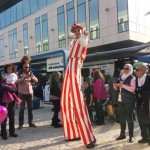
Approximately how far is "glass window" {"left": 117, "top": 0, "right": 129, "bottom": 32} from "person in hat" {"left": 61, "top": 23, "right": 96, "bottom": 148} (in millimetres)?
18185

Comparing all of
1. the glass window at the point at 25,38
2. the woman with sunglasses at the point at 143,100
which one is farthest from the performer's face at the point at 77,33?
the glass window at the point at 25,38

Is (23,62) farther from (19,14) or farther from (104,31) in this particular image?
(19,14)

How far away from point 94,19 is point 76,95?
819 inches

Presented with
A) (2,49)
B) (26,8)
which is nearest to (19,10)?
(26,8)

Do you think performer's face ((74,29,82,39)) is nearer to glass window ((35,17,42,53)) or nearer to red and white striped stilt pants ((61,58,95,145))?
red and white striped stilt pants ((61,58,95,145))

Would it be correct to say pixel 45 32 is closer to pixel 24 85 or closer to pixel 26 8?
pixel 26 8

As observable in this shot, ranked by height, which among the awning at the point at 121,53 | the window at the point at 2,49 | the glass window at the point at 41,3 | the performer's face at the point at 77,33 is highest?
the glass window at the point at 41,3

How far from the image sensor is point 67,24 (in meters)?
28.3

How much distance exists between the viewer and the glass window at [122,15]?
23359 mm

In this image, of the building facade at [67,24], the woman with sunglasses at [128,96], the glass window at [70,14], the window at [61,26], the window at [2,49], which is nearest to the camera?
the woman with sunglasses at [128,96]

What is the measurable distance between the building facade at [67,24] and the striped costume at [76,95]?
11409 millimetres

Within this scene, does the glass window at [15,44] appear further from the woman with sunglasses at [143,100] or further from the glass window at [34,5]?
the woman with sunglasses at [143,100]

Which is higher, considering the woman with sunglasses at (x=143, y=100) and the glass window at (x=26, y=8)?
the glass window at (x=26, y=8)

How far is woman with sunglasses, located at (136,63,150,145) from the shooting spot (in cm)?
560
